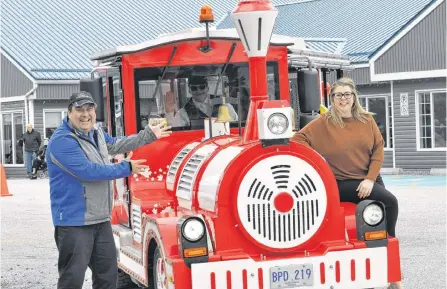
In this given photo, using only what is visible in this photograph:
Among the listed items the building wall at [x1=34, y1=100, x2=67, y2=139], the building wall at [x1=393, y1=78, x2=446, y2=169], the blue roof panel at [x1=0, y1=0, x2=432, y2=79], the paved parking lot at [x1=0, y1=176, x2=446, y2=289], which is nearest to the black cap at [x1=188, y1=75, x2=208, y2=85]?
the paved parking lot at [x1=0, y1=176, x2=446, y2=289]

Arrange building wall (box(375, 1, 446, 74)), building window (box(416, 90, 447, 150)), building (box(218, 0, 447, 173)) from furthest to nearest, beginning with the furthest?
building window (box(416, 90, 447, 150)) < building (box(218, 0, 447, 173)) < building wall (box(375, 1, 446, 74))

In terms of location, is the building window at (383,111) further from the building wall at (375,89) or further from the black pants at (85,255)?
the black pants at (85,255)

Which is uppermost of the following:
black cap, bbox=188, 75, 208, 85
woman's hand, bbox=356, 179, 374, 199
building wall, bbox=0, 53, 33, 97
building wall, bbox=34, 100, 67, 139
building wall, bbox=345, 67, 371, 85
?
building wall, bbox=0, 53, 33, 97

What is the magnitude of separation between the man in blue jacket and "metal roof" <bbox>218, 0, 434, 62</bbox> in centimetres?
2249

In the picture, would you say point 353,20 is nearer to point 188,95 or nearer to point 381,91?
point 381,91

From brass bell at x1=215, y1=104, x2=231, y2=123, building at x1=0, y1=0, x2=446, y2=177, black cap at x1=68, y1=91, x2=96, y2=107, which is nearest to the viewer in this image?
black cap at x1=68, y1=91, x2=96, y2=107

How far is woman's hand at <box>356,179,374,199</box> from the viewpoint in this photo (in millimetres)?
7422

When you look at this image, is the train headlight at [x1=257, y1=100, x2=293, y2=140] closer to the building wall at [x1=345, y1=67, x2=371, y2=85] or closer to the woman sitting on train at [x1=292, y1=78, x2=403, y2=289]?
the woman sitting on train at [x1=292, y1=78, x2=403, y2=289]

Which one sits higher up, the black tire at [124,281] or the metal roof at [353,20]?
the metal roof at [353,20]

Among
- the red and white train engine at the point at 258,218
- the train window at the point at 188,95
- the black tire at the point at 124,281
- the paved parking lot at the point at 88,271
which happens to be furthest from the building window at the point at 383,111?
the red and white train engine at the point at 258,218

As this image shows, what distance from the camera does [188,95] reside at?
29.2 ft

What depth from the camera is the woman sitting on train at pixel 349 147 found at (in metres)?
7.52

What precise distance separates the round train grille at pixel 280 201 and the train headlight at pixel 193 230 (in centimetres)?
31

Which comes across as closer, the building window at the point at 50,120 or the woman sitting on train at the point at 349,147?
the woman sitting on train at the point at 349,147
